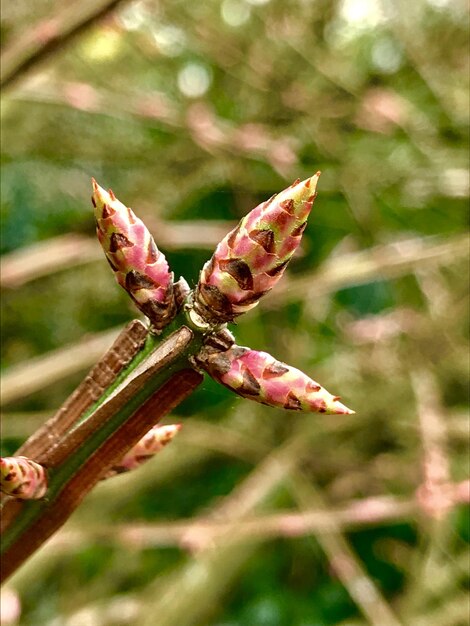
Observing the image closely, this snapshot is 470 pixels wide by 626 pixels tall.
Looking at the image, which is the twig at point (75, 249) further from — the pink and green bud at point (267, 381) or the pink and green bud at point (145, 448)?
the pink and green bud at point (267, 381)

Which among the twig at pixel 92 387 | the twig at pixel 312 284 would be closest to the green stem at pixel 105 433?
the twig at pixel 92 387

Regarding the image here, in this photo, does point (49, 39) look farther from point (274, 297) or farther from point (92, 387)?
point (92, 387)

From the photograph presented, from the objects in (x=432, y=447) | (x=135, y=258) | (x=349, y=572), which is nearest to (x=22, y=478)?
(x=135, y=258)

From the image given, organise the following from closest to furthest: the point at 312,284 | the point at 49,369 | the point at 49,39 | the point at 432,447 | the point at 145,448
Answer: the point at 145,448
the point at 49,39
the point at 49,369
the point at 312,284
the point at 432,447

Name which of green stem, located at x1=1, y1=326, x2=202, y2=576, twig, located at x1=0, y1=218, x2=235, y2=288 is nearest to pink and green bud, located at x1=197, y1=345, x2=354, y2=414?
green stem, located at x1=1, y1=326, x2=202, y2=576

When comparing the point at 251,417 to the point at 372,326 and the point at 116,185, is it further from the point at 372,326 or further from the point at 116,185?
the point at 116,185

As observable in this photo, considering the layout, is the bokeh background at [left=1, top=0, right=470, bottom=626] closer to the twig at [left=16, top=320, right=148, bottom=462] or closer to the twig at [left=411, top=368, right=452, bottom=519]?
the twig at [left=411, top=368, right=452, bottom=519]
